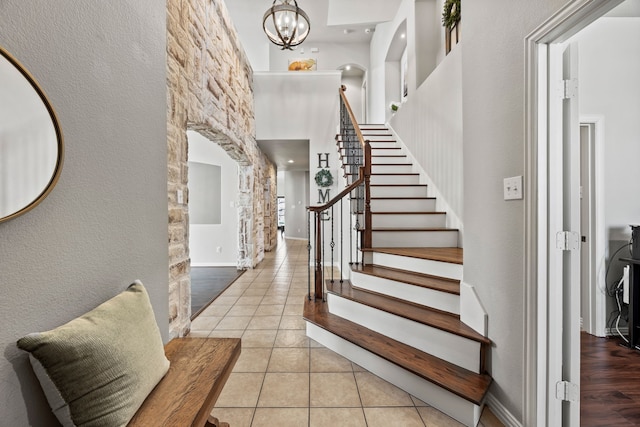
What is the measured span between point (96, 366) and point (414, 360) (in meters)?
1.68

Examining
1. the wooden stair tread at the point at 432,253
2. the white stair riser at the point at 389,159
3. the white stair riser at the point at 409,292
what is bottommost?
the white stair riser at the point at 409,292

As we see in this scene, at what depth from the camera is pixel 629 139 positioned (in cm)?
254

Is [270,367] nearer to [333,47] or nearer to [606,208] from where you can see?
[606,208]

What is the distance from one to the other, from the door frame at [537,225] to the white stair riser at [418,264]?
0.92 meters

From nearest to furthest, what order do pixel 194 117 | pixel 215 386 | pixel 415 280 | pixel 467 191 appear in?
1. pixel 215 386
2. pixel 467 191
3. pixel 415 280
4. pixel 194 117

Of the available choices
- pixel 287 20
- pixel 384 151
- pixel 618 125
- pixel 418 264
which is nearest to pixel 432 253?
pixel 418 264

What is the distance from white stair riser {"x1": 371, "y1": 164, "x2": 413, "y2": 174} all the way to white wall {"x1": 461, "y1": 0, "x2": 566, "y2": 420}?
2486 millimetres

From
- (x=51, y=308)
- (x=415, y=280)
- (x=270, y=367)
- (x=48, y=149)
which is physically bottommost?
(x=270, y=367)

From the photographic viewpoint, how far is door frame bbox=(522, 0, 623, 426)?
4.35ft

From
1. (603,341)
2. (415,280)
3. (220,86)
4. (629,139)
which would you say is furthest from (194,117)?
(603,341)

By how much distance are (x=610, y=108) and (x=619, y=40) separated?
60 cm

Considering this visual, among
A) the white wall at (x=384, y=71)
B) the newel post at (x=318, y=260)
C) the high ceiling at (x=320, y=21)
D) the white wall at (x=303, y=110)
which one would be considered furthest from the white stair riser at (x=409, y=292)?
the high ceiling at (x=320, y=21)

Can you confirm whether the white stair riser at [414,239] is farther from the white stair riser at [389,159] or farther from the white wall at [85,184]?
the white wall at [85,184]

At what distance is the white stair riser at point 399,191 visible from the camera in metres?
3.85
